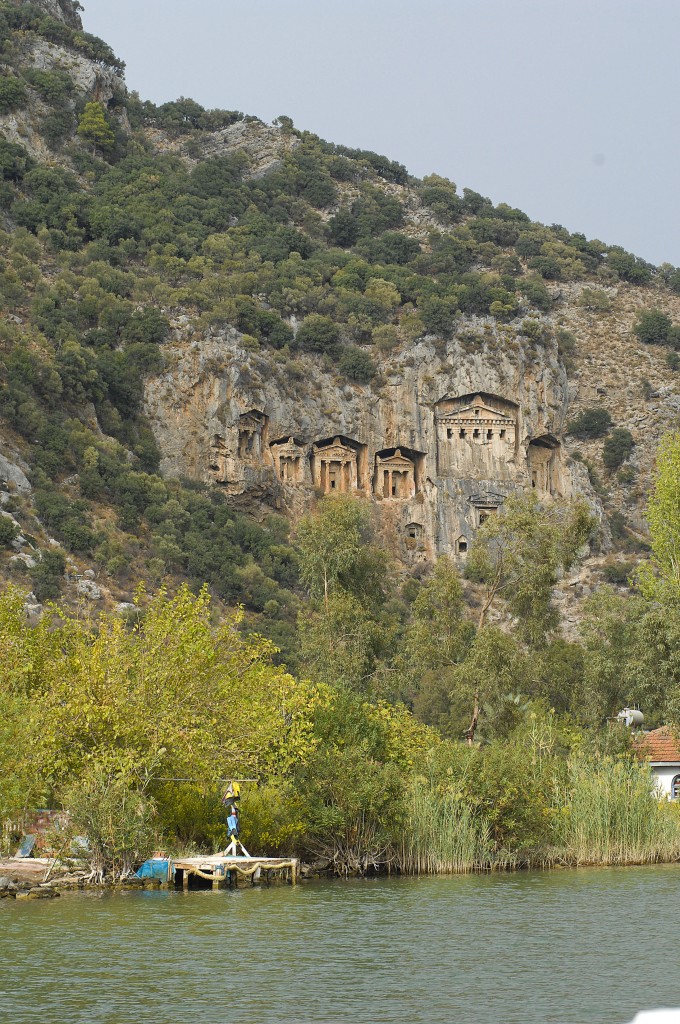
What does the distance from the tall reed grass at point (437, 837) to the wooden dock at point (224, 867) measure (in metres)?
3.21

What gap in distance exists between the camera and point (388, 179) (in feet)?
494

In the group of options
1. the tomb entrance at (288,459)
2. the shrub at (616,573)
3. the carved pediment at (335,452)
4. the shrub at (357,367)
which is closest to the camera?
the shrub at (616,573)

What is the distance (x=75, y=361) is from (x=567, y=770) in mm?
60797

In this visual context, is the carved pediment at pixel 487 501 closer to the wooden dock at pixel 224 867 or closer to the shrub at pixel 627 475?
the shrub at pixel 627 475

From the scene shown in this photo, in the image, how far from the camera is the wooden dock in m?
29.4

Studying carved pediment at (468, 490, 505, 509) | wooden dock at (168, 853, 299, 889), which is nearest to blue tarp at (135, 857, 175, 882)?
wooden dock at (168, 853, 299, 889)

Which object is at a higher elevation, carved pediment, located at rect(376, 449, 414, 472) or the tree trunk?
carved pediment, located at rect(376, 449, 414, 472)

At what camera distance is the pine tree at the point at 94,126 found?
402 ft

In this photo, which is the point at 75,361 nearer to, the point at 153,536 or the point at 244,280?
the point at 153,536

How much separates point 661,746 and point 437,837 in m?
14.8

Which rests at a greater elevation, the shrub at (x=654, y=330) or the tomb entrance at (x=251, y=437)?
the shrub at (x=654, y=330)

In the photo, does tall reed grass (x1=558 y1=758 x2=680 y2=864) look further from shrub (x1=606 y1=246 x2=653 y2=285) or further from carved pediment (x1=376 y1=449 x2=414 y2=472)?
shrub (x1=606 y1=246 x2=653 y2=285)

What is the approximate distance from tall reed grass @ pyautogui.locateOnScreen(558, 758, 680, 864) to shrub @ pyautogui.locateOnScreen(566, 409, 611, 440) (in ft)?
270

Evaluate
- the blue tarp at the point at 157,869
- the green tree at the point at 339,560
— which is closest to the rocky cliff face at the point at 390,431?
the green tree at the point at 339,560
